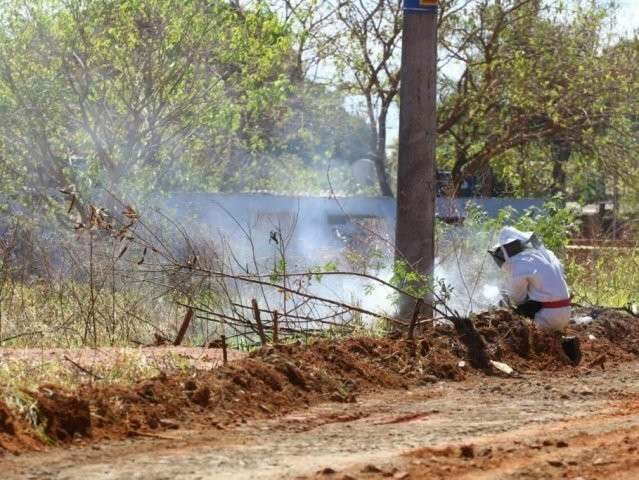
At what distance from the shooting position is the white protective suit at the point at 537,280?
12.2 meters

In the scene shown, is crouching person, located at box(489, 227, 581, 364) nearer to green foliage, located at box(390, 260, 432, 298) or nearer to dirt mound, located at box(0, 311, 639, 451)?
dirt mound, located at box(0, 311, 639, 451)

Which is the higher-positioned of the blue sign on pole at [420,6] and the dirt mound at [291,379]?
the blue sign on pole at [420,6]

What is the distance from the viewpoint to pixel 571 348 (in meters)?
11.9

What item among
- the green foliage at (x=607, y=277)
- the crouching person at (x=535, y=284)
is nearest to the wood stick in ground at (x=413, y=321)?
the crouching person at (x=535, y=284)

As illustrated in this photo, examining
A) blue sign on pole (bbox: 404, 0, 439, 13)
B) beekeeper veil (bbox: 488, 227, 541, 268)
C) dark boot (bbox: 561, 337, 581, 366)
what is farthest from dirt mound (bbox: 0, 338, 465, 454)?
blue sign on pole (bbox: 404, 0, 439, 13)

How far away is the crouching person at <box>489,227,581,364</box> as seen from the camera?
481 inches

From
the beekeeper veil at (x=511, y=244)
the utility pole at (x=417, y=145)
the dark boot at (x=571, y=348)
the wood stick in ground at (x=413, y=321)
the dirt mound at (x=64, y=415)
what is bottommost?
the dark boot at (x=571, y=348)

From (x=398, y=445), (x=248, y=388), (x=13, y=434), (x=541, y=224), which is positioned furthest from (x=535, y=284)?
(x=13, y=434)

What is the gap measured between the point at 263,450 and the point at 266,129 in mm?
20976

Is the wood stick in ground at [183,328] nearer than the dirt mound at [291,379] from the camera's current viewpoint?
No

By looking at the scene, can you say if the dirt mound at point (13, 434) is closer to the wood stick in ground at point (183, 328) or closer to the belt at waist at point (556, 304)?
the wood stick in ground at point (183, 328)

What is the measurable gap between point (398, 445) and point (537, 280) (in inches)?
209

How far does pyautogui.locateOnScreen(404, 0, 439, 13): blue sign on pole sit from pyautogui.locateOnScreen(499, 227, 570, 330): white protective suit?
231 centimetres

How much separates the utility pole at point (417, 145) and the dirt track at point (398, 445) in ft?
8.73
